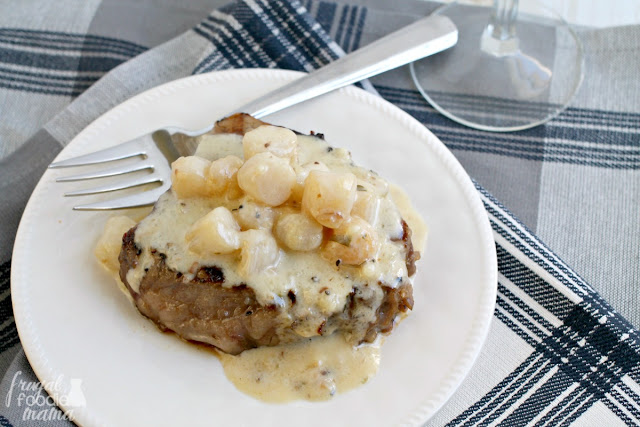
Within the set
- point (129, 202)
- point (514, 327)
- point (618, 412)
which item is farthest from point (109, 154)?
point (618, 412)

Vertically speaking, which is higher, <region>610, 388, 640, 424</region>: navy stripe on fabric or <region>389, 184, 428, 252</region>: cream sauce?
<region>389, 184, 428, 252</region>: cream sauce

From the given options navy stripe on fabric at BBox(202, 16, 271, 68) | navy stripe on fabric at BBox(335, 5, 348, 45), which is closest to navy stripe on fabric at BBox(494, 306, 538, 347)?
navy stripe on fabric at BBox(202, 16, 271, 68)

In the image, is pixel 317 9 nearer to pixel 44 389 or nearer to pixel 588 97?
pixel 588 97

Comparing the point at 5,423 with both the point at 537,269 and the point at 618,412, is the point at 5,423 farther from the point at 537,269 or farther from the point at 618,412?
the point at 618,412

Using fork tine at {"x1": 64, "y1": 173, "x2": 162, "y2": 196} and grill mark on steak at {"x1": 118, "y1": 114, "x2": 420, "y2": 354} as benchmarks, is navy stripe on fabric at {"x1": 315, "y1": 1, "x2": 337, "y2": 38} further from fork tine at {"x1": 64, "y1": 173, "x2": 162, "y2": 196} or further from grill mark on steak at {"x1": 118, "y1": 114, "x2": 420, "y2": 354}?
grill mark on steak at {"x1": 118, "y1": 114, "x2": 420, "y2": 354}

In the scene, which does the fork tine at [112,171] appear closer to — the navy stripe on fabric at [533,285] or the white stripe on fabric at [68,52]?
the white stripe on fabric at [68,52]

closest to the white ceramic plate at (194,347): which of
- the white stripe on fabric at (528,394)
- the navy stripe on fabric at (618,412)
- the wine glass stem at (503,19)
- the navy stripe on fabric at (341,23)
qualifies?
the white stripe on fabric at (528,394)
